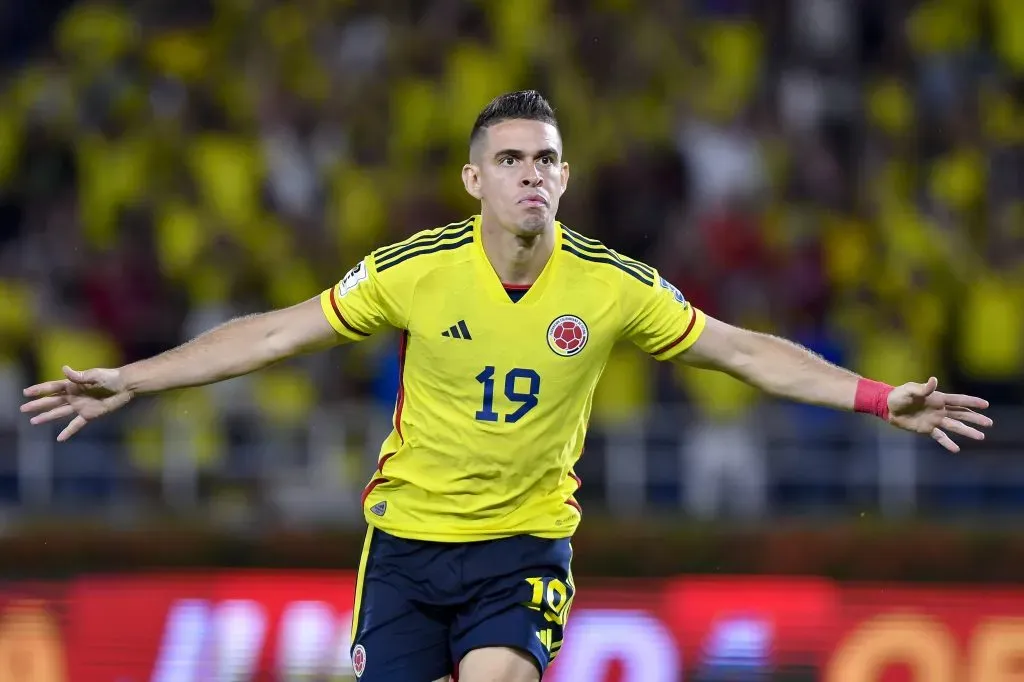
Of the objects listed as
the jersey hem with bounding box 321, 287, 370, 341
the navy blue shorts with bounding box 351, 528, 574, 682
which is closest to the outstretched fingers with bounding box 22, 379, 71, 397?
the jersey hem with bounding box 321, 287, 370, 341

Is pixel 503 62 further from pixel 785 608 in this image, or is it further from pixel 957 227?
pixel 785 608

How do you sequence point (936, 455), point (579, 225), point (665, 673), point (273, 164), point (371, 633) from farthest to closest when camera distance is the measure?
point (273, 164)
point (579, 225)
point (936, 455)
point (665, 673)
point (371, 633)

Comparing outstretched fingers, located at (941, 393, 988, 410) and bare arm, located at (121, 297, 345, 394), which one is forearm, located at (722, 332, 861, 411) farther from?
bare arm, located at (121, 297, 345, 394)

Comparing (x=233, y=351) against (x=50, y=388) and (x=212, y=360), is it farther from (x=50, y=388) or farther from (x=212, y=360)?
(x=50, y=388)

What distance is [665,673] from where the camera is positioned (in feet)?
26.1

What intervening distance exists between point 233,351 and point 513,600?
1.25 metres

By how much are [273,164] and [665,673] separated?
21.6ft

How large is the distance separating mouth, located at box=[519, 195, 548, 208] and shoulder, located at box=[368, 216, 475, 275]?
27 centimetres

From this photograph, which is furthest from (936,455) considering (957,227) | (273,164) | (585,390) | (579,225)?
(585,390)

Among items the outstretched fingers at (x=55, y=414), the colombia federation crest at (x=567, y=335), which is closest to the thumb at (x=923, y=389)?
the colombia federation crest at (x=567, y=335)

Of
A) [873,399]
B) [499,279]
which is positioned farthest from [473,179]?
[873,399]

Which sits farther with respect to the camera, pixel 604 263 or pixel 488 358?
pixel 604 263

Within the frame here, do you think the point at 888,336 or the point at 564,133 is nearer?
the point at 888,336

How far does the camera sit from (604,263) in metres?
6.10
